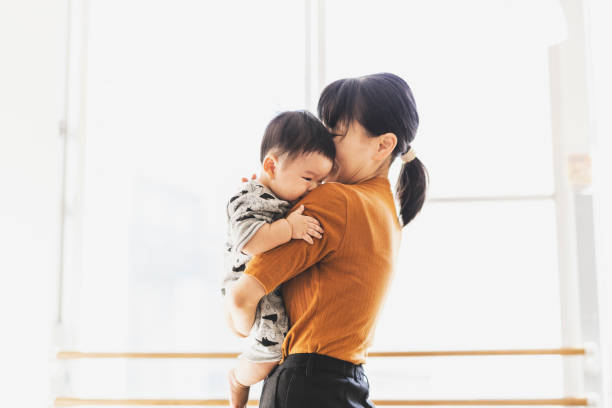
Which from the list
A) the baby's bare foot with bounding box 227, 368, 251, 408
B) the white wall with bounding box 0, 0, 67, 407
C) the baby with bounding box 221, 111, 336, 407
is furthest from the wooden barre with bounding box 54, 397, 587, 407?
the baby with bounding box 221, 111, 336, 407

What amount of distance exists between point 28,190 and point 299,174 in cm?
119

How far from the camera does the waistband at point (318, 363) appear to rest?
2.56 ft

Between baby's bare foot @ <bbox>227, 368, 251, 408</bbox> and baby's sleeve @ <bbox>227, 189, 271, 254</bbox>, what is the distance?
0.27 m

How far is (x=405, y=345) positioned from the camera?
5.51 feet

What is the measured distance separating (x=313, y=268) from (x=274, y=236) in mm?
83

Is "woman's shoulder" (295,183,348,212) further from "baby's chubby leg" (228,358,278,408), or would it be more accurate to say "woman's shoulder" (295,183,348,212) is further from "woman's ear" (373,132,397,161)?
"baby's chubby leg" (228,358,278,408)

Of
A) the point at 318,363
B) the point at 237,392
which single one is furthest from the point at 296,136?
the point at 237,392

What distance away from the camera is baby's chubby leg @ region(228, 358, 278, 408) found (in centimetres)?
89

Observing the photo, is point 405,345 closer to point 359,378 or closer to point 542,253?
point 542,253

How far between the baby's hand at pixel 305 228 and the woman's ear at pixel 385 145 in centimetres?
22

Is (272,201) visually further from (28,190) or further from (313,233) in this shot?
(28,190)

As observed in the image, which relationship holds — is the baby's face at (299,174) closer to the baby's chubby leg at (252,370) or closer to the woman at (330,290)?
the woman at (330,290)

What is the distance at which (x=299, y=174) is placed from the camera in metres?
0.88

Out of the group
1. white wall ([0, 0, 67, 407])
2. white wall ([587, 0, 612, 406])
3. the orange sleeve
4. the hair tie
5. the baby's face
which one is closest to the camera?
the orange sleeve
